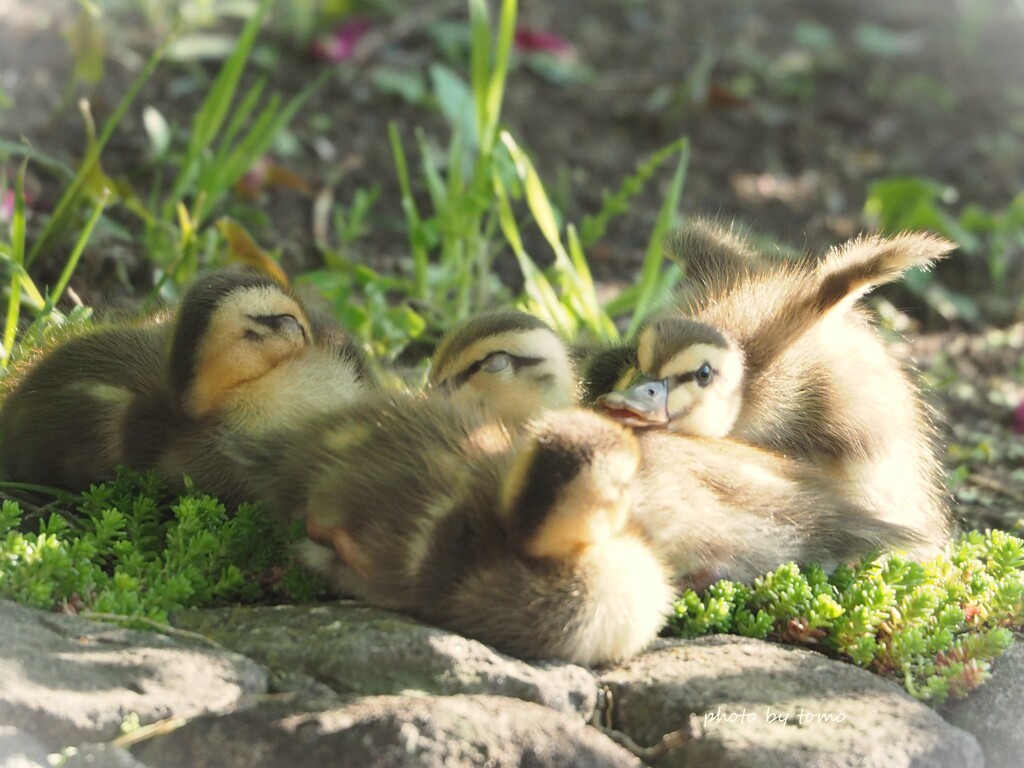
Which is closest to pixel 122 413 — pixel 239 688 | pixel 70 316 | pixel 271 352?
pixel 271 352

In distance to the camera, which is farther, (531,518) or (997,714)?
(997,714)

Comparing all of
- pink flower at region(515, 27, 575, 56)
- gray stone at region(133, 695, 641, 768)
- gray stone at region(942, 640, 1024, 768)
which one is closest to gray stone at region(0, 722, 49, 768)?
gray stone at region(133, 695, 641, 768)

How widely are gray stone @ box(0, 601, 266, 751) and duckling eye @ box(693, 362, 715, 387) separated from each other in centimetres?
118

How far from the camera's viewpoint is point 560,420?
2.33 meters

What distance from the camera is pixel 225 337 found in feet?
9.39

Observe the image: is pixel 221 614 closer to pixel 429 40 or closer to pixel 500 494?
pixel 500 494

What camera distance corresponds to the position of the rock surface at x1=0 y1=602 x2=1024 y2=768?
2.10 m

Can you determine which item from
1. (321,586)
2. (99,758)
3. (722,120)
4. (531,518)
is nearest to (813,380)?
(531,518)

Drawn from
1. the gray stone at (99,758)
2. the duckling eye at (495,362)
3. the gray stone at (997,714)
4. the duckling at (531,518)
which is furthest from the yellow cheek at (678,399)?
the gray stone at (99,758)

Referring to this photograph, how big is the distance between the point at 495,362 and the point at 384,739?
40.7 inches

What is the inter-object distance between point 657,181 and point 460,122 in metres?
1.93

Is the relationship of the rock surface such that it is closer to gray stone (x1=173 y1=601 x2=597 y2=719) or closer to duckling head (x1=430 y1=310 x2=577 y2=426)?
gray stone (x1=173 y1=601 x2=597 y2=719)

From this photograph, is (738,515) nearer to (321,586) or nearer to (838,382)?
(838,382)

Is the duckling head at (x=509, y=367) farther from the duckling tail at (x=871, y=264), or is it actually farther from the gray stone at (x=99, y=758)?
the gray stone at (x=99, y=758)
